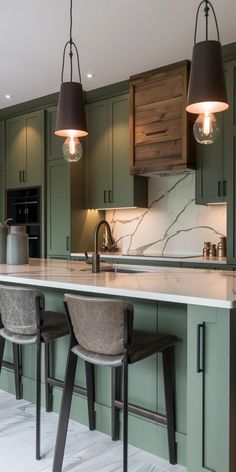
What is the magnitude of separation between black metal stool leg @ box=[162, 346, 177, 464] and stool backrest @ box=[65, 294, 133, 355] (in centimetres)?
34

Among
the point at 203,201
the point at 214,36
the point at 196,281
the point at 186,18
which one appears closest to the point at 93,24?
the point at 186,18

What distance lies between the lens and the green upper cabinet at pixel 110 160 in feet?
15.8

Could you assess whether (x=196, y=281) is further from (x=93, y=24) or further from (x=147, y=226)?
(x=147, y=226)

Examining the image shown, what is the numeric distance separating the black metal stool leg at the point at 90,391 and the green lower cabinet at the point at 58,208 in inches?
113

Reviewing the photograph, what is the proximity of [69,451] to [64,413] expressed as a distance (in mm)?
407

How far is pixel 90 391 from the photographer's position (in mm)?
2379

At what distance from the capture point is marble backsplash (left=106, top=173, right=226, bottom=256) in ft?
14.9

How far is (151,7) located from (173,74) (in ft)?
3.86

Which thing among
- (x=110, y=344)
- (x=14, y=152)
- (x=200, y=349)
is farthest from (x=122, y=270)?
(x=14, y=152)

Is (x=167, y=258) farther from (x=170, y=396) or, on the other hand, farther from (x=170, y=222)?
(x=170, y=396)

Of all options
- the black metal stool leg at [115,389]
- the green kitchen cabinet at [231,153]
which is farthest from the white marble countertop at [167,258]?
the black metal stool leg at [115,389]

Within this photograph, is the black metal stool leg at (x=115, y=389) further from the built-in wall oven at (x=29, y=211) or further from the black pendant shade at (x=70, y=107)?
the built-in wall oven at (x=29, y=211)

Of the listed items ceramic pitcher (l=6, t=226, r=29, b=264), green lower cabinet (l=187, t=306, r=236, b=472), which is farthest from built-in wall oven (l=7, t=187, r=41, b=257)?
green lower cabinet (l=187, t=306, r=236, b=472)

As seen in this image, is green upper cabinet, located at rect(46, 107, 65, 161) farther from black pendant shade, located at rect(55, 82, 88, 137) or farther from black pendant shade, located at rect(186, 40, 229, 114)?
black pendant shade, located at rect(186, 40, 229, 114)
